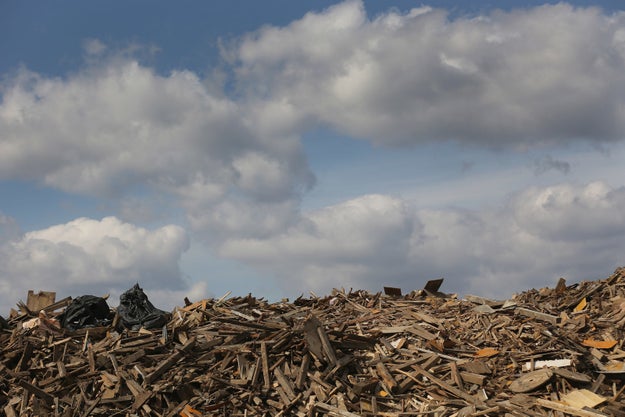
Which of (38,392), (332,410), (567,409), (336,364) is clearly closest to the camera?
(567,409)

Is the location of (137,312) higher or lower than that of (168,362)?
higher

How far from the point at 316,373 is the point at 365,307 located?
4.08m

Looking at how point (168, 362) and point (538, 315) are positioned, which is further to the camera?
point (538, 315)

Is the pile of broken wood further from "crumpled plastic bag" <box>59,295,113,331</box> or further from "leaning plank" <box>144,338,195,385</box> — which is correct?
"crumpled plastic bag" <box>59,295,113,331</box>

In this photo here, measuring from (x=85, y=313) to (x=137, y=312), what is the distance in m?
1.50

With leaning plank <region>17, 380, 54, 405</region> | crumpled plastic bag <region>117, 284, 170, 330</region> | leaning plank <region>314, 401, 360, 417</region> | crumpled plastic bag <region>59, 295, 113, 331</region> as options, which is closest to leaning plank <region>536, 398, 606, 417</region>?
leaning plank <region>314, 401, 360, 417</region>

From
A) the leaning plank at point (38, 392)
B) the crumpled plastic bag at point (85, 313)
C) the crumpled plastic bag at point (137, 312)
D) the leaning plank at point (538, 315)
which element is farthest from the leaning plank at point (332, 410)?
the crumpled plastic bag at point (85, 313)

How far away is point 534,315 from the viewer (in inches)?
584

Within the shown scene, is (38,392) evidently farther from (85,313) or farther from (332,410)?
(332,410)

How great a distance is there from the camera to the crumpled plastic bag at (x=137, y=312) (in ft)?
51.0

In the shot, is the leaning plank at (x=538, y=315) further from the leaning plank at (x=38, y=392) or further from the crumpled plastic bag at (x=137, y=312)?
the leaning plank at (x=38, y=392)

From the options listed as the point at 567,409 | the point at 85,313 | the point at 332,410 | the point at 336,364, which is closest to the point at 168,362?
the point at 336,364

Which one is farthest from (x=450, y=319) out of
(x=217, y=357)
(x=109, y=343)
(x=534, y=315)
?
(x=109, y=343)

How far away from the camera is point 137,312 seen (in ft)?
52.0
